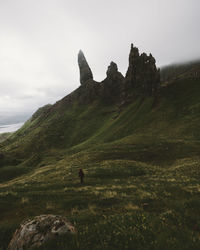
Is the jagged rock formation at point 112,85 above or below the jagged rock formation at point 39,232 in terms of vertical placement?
above

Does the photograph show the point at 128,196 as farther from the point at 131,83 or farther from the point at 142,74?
the point at 131,83

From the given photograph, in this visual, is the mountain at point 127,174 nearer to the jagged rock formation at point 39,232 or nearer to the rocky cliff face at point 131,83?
the jagged rock formation at point 39,232

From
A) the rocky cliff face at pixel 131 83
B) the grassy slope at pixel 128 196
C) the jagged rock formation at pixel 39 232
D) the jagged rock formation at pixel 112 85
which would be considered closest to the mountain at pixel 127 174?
the grassy slope at pixel 128 196

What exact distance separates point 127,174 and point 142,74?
111 m

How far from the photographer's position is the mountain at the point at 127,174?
809 centimetres

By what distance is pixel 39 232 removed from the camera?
7.54 m

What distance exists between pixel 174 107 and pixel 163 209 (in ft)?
278

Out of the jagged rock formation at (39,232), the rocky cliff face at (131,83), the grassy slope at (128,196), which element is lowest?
the grassy slope at (128,196)

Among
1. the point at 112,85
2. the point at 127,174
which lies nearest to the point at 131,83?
the point at 112,85

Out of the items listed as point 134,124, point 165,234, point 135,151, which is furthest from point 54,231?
point 134,124

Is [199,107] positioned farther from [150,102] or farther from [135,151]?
[135,151]

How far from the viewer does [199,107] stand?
7319 centimetres

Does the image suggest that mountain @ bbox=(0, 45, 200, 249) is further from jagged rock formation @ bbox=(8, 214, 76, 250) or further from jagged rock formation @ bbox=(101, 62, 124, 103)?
jagged rock formation @ bbox=(101, 62, 124, 103)

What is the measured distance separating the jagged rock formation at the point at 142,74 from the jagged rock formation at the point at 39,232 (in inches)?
4554
